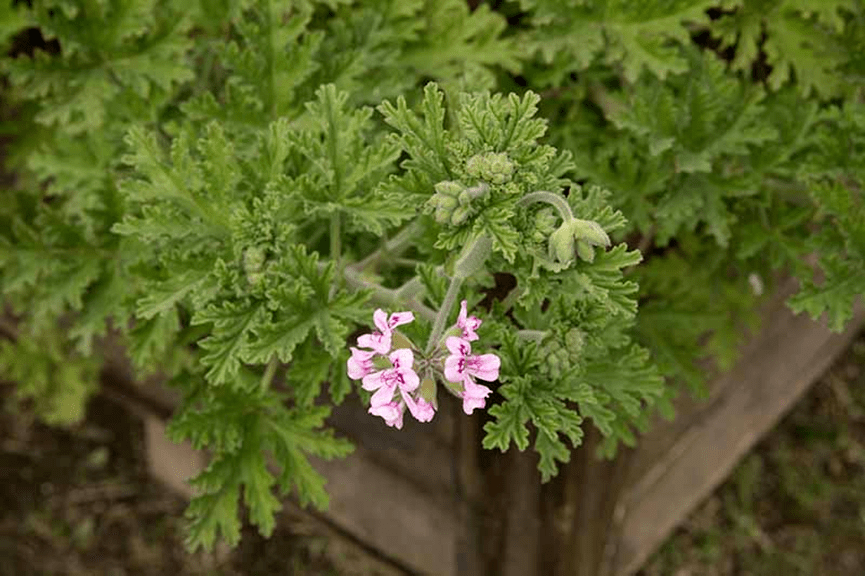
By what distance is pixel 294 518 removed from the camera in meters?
4.04

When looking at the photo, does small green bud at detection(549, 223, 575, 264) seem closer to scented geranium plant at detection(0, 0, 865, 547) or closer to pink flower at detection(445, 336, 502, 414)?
scented geranium plant at detection(0, 0, 865, 547)

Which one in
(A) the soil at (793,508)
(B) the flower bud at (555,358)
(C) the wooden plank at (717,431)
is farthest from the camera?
(A) the soil at (793,508)

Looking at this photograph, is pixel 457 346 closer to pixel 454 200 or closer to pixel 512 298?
pixel 454 200

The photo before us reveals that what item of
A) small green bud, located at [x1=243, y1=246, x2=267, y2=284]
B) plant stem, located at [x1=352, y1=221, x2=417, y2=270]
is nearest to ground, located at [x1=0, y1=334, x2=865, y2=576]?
plant stem, located at [x1=352, y1=221, x2=417, y2=270]

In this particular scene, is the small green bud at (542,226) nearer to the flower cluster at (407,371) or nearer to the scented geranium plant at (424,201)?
the scented geranium plant at (424,201)

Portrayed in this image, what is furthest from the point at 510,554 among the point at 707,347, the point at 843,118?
the point at 843,118

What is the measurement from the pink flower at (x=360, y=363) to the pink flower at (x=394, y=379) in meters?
0.02

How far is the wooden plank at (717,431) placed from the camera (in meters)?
3.62

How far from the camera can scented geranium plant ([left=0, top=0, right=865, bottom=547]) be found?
1.74 meters

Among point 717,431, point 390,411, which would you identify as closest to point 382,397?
point 390,411

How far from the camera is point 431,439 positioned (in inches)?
128

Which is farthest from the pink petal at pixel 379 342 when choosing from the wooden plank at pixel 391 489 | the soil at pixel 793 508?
the soil at pixel 793 508

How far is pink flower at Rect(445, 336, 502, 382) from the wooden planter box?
1.21m

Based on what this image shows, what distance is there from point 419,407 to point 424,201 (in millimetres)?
338
